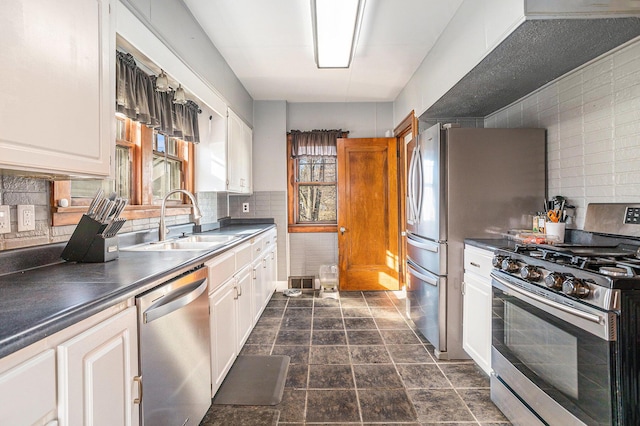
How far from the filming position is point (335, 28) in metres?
2.49

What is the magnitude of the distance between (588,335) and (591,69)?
169 centimetres

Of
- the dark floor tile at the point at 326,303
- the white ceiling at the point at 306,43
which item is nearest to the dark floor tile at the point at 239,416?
the dark floor tile at the point at 326,303

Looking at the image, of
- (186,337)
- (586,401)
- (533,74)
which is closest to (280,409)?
(186,337)

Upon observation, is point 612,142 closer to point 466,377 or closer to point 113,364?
point 466,377

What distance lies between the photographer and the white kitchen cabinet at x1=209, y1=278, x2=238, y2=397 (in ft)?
6.24

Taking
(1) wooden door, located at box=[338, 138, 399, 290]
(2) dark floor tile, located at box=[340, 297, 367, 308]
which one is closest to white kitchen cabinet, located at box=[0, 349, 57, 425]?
(2) dark floor tile, located at box=[340, 297, 367, 308]

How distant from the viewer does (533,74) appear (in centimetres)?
224

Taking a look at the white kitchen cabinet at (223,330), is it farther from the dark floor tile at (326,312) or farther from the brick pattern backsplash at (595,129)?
the brick pattern backsplash at (595,129)

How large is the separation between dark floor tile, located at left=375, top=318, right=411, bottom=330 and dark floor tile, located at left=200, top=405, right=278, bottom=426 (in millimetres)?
1533

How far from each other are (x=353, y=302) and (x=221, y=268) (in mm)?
2289

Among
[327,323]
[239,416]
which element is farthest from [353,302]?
[239,416]

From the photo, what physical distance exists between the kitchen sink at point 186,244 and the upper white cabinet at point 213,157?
614 mm

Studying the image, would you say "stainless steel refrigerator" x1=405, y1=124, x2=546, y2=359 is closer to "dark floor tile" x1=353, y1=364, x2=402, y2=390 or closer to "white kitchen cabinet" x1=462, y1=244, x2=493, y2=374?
"white kitchen cabinet" x1=462, y1=244, x2=493, y2=374

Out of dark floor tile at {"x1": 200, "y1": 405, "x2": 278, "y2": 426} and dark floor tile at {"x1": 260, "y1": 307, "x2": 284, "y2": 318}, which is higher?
dark floor tile at {"x1": 260, "y1": 307, "x2": 284, "y2": 318}
